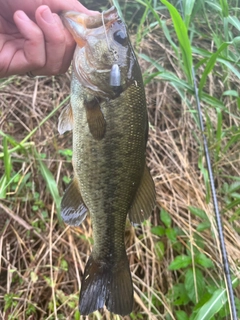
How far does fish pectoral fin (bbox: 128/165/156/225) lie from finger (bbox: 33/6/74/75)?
23.0 inches

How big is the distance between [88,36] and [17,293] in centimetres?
145

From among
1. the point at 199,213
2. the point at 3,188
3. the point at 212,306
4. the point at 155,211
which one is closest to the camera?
the point at 212,306

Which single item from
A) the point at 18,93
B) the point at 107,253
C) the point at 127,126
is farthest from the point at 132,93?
the point at 18,93

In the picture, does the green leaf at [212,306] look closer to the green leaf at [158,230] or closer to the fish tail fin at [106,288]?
the fish tail fin at [106,288]

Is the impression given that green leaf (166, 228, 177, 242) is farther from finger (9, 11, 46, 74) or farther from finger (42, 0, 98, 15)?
finger (42, 0, 98, 15)

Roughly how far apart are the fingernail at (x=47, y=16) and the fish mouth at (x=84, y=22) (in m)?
0.05

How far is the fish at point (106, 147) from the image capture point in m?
1.33

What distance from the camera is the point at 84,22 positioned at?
4.37 ft

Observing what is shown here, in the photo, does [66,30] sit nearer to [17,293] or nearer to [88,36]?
[88,36]

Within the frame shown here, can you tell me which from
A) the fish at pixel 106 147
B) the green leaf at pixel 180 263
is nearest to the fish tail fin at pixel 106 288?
the fish at pixel 106 147

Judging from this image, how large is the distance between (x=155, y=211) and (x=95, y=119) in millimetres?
1129

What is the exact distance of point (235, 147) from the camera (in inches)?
92.3

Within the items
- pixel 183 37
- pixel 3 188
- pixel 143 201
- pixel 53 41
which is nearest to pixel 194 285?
pixel 143 201

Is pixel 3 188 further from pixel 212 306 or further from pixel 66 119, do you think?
pixel 212 306
